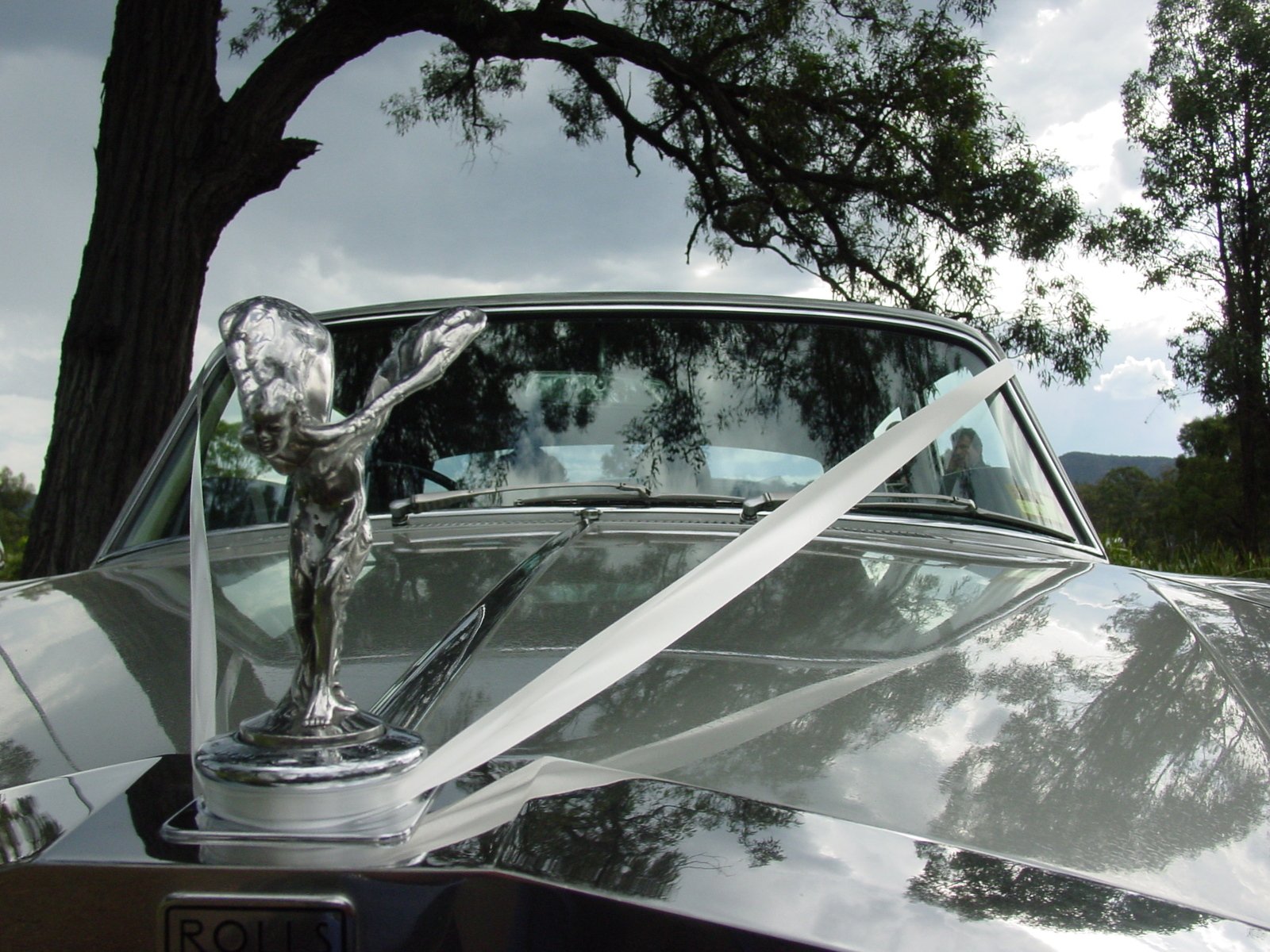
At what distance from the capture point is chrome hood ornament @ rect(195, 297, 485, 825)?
0.84m

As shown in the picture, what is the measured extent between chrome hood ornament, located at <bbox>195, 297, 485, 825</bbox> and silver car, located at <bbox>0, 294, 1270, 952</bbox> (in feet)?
0.17

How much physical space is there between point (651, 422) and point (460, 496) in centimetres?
43

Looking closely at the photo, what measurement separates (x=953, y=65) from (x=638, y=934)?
408 inches

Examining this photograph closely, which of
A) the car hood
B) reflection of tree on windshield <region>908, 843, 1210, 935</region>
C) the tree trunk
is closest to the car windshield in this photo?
the car hood

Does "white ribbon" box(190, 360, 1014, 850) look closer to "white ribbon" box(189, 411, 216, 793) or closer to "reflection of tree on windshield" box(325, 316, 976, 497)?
"white ribbon" box(189, 411, 216, 793)

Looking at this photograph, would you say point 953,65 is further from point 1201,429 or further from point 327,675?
point 1201,429

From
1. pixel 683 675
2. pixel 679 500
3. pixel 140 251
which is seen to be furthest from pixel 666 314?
pixel 140 251

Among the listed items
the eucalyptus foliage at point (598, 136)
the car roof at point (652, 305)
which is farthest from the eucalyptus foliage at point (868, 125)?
the car roof at point (652, 305)

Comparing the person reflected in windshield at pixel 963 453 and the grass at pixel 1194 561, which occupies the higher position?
the person reflected in windshield at pixel 963 453

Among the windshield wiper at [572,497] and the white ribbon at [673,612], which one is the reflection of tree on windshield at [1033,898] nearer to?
the white ribbon at [673,612]

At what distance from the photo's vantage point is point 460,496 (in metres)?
2.23

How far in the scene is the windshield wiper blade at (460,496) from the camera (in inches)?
86.7

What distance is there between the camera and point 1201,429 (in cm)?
2717

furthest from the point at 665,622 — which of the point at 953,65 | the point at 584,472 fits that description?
the point at 953,65
